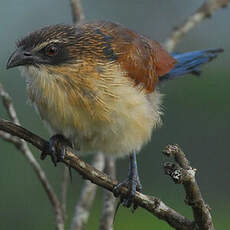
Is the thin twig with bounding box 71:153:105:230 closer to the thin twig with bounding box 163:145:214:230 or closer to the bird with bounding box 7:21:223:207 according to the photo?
the bird with bounding box 7:21:223:207

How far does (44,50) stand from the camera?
355cm

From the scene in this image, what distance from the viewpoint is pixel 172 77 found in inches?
194

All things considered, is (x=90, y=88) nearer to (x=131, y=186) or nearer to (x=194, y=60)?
(x=131, y=186)

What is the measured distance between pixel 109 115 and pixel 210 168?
11.7 feet

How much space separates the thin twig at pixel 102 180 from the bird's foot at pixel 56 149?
1.04 ft

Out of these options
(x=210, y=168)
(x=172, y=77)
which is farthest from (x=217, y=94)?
(x=172, y=77)

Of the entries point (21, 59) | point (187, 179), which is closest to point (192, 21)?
point (21, 59)

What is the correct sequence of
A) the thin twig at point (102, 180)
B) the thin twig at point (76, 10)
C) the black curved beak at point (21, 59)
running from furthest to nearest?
the thin twig at point (76, 10), the black curved beak at point (21, 59), the thin twig at point (102, 180)

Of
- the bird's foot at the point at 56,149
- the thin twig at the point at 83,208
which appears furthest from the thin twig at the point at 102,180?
the thin twig at the point at 83,208

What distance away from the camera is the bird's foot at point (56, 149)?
3.43 m

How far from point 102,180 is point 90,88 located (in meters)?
0.76

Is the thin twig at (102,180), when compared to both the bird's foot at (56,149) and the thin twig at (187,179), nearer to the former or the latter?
the thin twig at (187,179)

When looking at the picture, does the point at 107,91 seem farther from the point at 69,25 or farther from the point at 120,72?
the point at 69,25

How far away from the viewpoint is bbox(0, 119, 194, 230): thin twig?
2.89 metres
